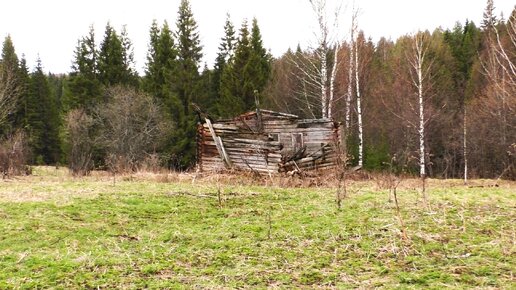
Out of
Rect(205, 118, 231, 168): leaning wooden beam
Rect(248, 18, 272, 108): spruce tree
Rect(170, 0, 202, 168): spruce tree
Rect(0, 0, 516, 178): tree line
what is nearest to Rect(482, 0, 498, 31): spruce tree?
Rect(0, 0, 516, 178): tree line

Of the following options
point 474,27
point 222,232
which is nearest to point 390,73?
point 474,27

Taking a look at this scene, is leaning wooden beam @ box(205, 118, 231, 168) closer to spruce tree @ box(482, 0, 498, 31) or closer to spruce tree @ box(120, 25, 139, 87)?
spruce tree @ box(482, 0, 498, 31)

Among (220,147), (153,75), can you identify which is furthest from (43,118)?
(220,147)

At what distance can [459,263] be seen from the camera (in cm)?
480

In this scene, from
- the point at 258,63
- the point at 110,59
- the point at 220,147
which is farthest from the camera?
the point at 110,59

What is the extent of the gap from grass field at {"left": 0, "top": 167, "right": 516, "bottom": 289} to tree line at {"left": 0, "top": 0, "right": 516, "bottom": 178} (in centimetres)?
1930

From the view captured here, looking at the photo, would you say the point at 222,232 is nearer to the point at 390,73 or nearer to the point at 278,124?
the point at 278,124

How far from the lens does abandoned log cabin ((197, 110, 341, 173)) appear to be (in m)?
17.3

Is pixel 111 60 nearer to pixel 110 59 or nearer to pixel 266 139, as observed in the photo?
pixel 110 59

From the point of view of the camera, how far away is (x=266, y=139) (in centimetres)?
1700

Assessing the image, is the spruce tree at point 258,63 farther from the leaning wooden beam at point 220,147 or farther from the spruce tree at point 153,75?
Result: the leaning wooden beam at point 220,147

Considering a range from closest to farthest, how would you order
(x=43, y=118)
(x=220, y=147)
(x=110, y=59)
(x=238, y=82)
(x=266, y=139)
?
(x=266, y=139) → (x=220, y=147) → (x=238, y=82) → (x=110, y=59) → (x=43, y=118)

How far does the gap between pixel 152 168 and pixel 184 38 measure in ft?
70.1

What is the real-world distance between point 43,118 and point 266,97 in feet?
88.4
